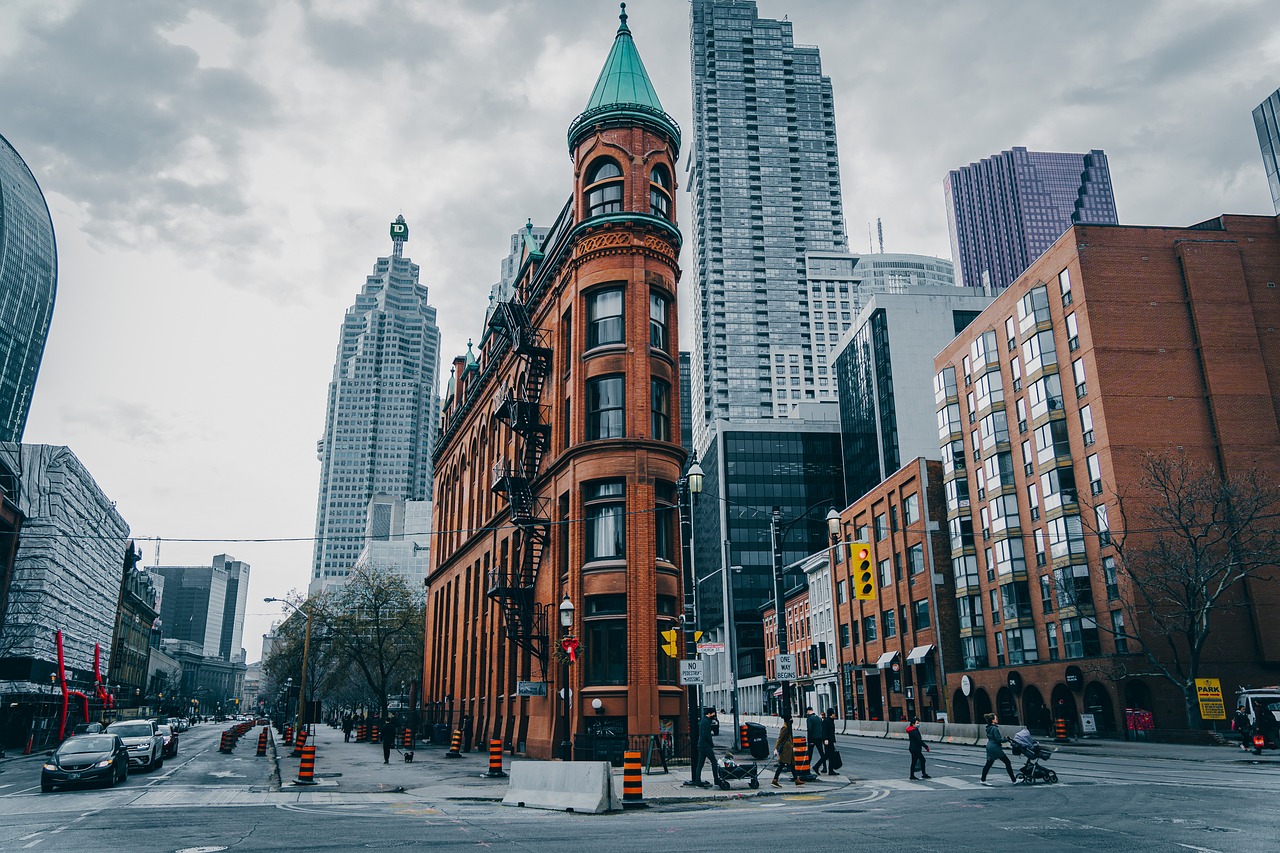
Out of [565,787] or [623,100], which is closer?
[565,787]

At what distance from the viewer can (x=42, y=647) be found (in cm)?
6569

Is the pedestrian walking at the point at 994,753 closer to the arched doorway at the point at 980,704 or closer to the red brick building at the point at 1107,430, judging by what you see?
the red brick building at the point at 1107,430

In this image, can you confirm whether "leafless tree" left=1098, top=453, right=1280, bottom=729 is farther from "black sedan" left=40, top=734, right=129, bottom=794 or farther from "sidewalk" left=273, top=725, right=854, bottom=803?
"black sedan" left=40, top=734, right=129, bottom=794

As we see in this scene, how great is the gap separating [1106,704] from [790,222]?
535 feet

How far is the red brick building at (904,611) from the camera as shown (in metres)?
62.9

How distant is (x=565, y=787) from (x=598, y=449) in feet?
48.1

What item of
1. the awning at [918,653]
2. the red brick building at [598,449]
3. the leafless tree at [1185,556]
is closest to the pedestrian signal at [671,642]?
the red brick building at [598,449]

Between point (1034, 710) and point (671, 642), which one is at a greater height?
point (671, 642)

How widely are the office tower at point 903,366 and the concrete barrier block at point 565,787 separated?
9478 cm

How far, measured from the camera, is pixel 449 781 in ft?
88.3

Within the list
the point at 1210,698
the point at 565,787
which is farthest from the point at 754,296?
the point at 565,787

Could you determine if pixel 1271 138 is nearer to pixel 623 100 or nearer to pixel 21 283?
pixel 623 100

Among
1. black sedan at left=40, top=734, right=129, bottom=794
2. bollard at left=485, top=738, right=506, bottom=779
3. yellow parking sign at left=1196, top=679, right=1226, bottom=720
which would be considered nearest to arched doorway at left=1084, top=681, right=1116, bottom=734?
yellow parking sign at left=1196, top=679, right=1226, bottom=720

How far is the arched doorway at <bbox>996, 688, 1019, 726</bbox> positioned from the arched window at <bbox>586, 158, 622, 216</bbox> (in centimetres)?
4047
